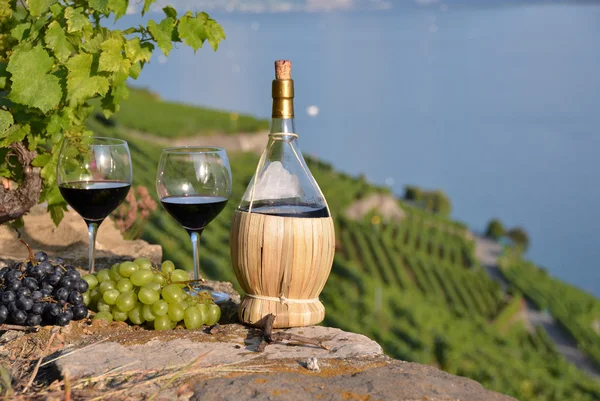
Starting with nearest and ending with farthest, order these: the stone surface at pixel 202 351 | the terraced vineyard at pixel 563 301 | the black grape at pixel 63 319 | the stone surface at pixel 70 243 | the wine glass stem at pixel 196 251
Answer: the stone surface at pixel 202 351
the black grape at pixel 63 319
the wine glass stem at pixel 196 251
the stone surface at pixel 70 243
the terraced vineyard at pixel 563 301

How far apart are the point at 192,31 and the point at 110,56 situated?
0.89ft

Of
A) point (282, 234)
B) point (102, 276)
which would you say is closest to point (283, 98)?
point (282, 234)

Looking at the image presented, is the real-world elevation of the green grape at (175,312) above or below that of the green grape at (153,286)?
below

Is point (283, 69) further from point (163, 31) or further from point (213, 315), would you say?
point (213, 315)

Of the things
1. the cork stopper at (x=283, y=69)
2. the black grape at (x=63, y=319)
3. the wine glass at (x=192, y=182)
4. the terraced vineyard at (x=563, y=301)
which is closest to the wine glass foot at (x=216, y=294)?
the wine glass at (x=192, y=182)

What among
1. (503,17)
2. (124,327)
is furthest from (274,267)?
(503,17)

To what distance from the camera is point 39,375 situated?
1459 millimetres

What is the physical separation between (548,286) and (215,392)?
137ft

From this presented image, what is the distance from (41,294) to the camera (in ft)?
5.90

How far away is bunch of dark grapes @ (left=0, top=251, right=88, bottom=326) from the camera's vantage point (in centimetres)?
177

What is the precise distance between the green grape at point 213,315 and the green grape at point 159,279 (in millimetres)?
156

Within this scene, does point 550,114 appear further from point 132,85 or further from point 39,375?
point 39,375

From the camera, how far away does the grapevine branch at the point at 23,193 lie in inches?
94.6

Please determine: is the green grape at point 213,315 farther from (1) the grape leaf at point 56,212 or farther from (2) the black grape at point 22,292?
(1) the grape leaf at point 56,212
